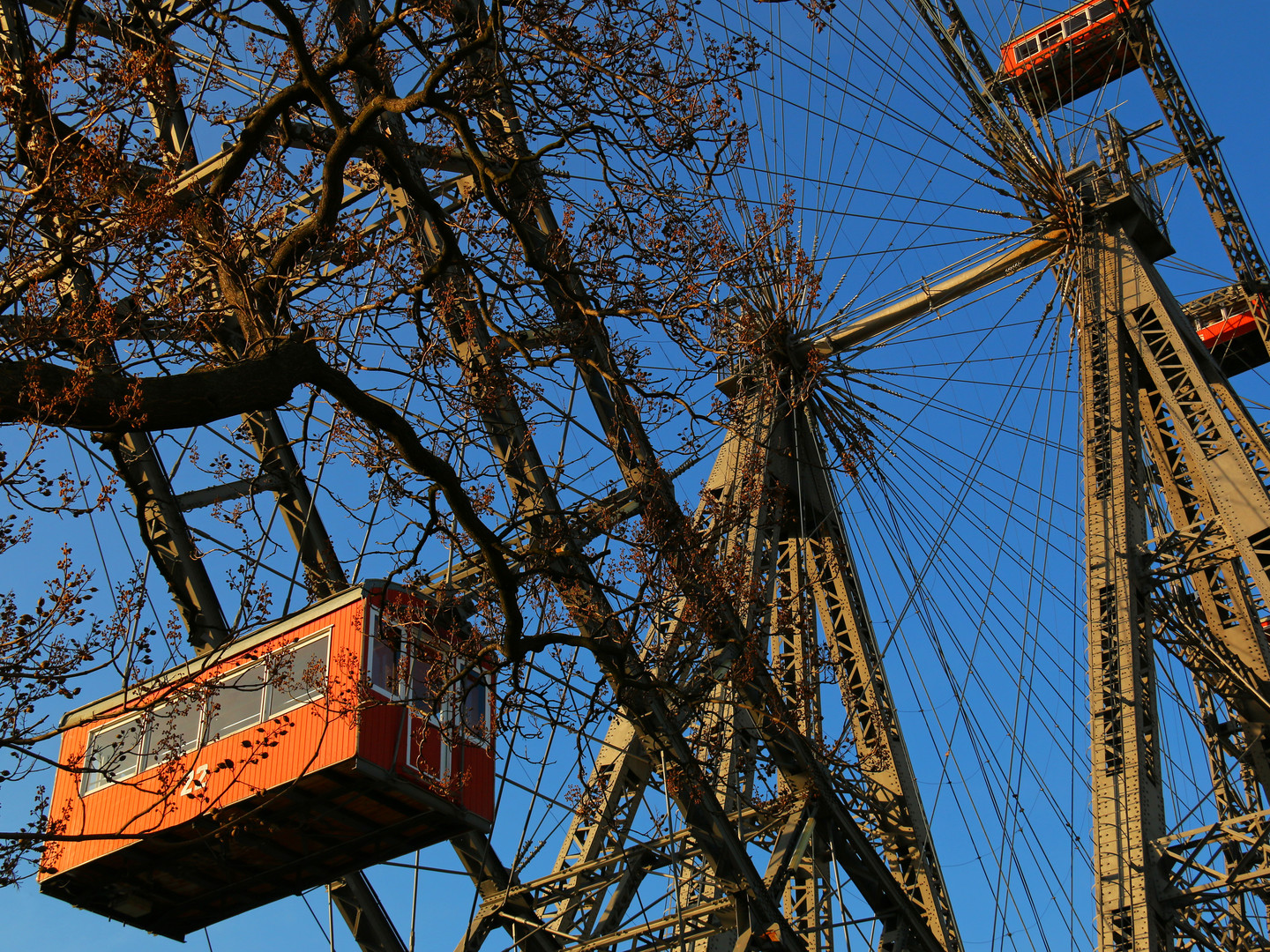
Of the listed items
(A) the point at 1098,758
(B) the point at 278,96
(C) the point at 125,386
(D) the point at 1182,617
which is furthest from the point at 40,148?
(D) the point at 1182,617

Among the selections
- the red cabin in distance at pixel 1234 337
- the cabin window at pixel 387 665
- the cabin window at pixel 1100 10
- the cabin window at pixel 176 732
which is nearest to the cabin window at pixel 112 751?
the cabin window at pixel 176 732

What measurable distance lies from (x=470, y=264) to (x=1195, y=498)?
499 inches

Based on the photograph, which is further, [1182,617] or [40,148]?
[1182,617]

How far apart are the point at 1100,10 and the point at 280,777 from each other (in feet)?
95.6

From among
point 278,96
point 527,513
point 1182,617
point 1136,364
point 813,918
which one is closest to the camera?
point 278,96

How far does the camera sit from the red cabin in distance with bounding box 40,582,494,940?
11.5m

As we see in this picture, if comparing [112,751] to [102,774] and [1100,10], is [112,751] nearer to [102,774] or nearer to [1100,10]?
[102,774]

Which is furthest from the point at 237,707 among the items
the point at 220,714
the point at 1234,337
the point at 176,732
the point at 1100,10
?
the point at 1234,337

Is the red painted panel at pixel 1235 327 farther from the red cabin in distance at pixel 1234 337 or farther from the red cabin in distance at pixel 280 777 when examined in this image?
the red cabin in distance at pixel 280 777

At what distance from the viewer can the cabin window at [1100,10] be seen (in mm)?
32625

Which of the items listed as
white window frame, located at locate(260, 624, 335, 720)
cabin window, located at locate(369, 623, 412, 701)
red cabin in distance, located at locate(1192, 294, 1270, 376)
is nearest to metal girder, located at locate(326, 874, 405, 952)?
white window frame, located at locate(260, 624, 335, 720)

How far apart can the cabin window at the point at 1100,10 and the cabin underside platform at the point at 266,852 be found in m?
27.3

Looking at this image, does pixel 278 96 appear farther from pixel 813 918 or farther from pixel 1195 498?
pixel 1195 498

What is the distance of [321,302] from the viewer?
9469 mm
